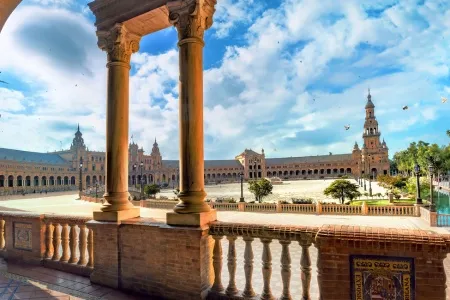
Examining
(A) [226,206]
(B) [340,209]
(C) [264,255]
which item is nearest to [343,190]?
(B) [340,209]

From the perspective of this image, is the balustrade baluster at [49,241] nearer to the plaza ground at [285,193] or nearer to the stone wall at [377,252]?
the stone wall at [377,252]

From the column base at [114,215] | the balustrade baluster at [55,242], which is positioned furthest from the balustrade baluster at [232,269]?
the balustrade baluster at [55,242]

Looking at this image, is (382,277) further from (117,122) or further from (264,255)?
(117,122)

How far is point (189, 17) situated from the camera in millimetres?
4211

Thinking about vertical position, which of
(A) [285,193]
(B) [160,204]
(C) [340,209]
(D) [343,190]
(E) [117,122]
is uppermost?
(E) [117,122]

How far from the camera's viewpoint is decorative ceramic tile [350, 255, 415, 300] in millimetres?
2529

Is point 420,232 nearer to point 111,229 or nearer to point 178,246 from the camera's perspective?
point 178,246

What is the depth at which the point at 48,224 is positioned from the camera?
5348mm

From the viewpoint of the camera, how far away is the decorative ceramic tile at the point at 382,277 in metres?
2.53

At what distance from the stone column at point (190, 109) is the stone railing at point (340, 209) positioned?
17.7 meters

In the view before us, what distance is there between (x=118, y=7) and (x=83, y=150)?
101205 millimetres

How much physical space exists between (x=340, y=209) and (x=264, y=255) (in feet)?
60.4

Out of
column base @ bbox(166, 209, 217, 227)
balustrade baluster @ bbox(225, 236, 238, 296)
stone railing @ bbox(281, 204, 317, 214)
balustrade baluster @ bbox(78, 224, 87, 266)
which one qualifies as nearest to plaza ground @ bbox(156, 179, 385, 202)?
stone railing @ bbox(281, 204, 317, 214)

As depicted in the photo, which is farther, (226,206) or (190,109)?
(226,206)
